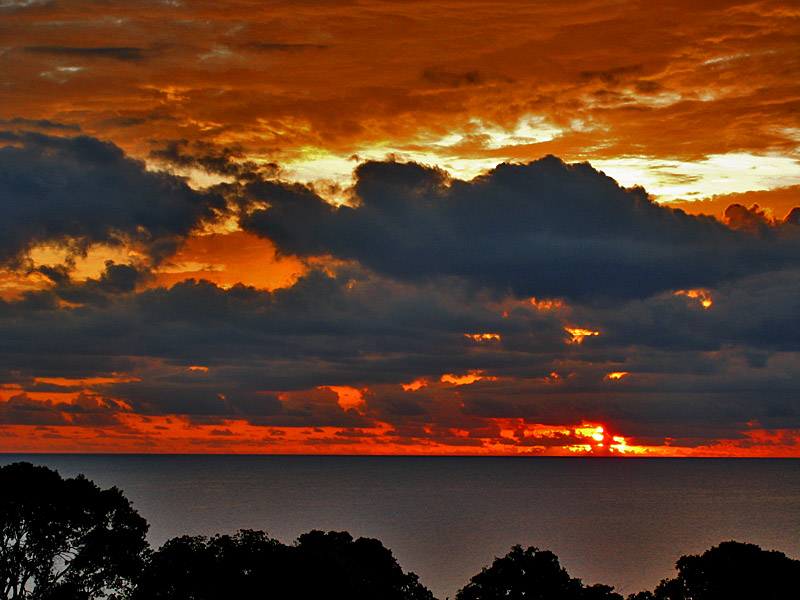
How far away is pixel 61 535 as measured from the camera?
51.0 metres

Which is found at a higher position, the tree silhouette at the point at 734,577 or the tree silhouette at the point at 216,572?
the tree silhouette at the point at 734,577

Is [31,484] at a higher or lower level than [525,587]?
higher

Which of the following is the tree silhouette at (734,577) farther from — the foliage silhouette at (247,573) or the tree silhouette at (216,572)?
the tree silhouette at (216,572)

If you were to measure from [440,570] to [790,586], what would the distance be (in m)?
78.1

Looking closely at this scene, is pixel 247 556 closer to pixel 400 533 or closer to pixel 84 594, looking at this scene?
pixel 84 594

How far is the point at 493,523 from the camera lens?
195 meters

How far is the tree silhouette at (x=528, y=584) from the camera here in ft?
173

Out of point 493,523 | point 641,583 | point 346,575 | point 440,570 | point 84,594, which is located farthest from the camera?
point 493,523

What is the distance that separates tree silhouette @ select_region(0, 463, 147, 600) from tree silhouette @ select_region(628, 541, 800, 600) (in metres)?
30.8

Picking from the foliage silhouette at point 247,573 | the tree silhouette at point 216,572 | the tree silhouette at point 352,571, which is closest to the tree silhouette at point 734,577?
the tree silhouette at point 352,571

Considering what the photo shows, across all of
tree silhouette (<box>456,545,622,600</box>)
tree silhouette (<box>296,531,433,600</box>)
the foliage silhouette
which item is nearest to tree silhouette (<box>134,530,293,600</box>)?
the foliage silhouette

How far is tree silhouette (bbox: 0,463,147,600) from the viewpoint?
1962 inches

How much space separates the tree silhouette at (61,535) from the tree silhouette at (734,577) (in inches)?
1212

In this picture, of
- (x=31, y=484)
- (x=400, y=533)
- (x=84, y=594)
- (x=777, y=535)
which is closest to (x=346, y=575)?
(x=84, y=594)
